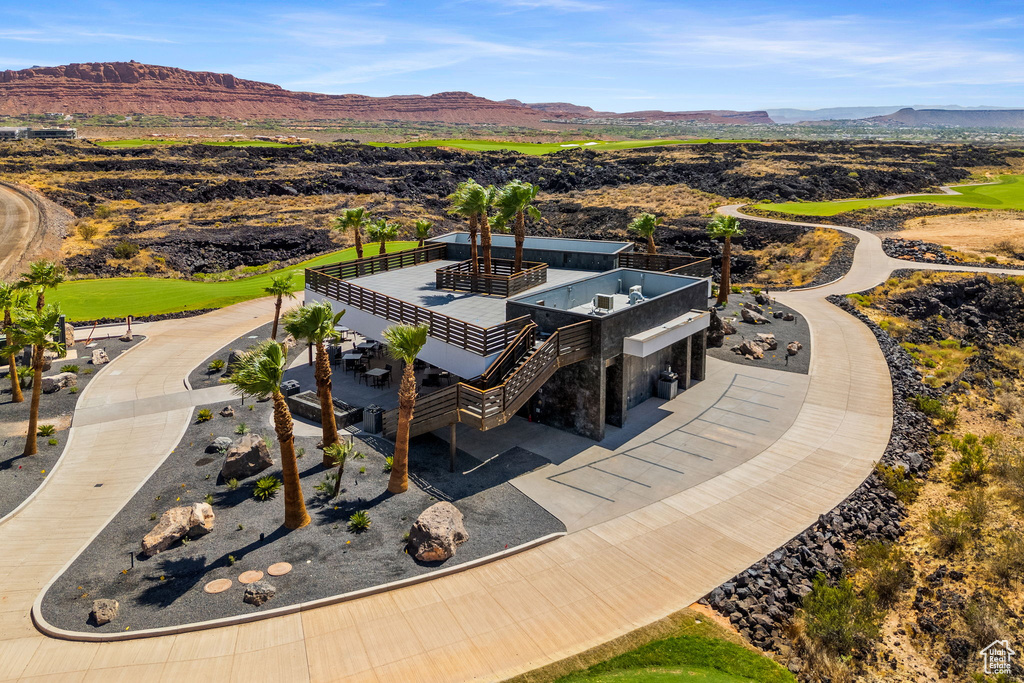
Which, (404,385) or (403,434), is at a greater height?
(404,385)

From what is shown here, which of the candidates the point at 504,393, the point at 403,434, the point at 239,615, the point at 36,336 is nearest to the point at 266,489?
the point at 403,434

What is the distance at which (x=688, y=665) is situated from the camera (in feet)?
39.7

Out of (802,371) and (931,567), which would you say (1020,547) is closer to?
(931,567)

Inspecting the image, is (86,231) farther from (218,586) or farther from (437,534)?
(437,534)

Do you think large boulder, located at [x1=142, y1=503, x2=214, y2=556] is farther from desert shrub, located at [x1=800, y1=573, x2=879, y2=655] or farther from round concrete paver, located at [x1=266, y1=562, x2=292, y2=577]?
desert shrub, located at [x1=800, y1=573, x2=879, y2=655]

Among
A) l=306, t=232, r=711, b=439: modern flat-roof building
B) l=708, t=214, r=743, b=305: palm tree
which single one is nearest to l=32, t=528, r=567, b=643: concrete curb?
l=306, t=232, r=711, b=439: modern flat-roof building

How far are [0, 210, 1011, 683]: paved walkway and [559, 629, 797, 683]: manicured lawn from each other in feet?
2.24

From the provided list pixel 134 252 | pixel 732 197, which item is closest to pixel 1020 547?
→ pixel 134 252

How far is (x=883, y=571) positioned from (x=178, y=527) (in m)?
18.5

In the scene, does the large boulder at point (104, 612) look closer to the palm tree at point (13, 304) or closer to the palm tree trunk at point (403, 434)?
the palm tree trunk at point (403, 434)

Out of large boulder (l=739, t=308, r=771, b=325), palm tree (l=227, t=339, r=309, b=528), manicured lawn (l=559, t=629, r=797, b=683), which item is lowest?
manicured lawn (l=559, t=629, r=797, b=683)

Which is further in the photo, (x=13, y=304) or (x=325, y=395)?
(x=13, y=304)

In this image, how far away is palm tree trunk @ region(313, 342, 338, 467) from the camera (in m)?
18.3

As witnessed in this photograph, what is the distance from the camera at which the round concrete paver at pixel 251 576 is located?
1438cm
